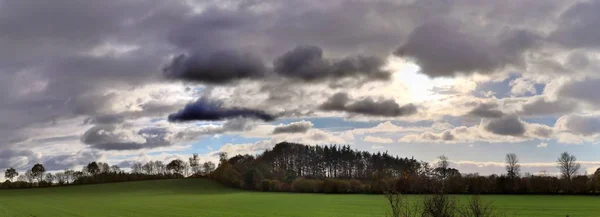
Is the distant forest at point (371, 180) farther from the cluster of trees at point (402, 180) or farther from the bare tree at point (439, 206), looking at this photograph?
the bare tree at point (439, 206)

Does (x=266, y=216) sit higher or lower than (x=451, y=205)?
lower

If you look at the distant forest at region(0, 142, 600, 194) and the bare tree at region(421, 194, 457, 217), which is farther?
the distant forest at region(0, 142, 600, 194)

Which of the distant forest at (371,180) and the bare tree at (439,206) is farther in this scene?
the distant forest at (371,180)

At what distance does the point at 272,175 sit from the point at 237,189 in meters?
12.9

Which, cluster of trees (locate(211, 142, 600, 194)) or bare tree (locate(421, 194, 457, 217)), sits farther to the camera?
cluster of trees (locate(211, 142, 600, 194))

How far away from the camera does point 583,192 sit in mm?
105875

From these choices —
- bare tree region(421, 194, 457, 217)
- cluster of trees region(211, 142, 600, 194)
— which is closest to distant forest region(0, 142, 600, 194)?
cluster of trees region(211, 142, 600, 194)

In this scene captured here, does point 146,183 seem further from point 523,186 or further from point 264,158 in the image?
point 523,186

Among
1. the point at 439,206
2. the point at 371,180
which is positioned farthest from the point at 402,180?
the point at 439,206

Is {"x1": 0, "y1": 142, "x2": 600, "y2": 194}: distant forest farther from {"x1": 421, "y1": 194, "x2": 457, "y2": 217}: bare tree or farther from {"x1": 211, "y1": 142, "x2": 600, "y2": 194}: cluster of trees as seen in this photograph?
{"x1": 421, "y1": 194, "x2": 457, "y2": 217}: bare tree

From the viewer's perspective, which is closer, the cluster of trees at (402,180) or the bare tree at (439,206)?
the bare tree at (439,206)

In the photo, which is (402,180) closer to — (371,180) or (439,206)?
(371,180)

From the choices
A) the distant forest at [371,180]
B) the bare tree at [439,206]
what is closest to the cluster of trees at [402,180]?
the distant forest at [371,180]

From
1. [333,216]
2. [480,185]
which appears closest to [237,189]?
[480,185]
